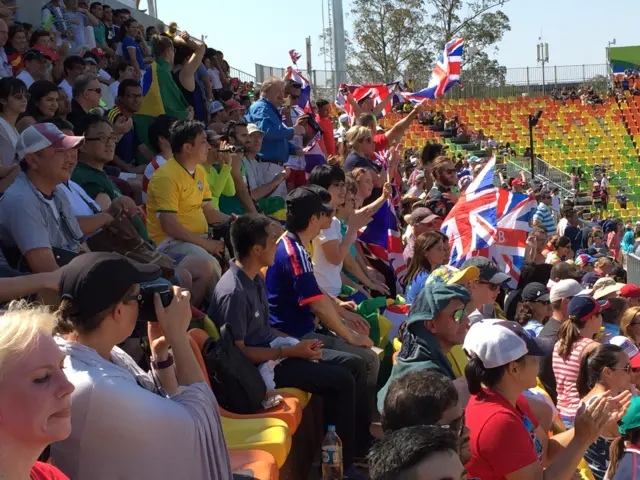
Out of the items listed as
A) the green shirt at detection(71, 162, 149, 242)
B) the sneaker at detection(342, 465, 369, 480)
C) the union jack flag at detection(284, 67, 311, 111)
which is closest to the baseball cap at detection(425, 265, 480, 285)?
the sneaker at detection(342, 465, 369, 480)

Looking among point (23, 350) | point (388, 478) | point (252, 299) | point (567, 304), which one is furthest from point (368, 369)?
point (23, 350)

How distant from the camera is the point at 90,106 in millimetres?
7414

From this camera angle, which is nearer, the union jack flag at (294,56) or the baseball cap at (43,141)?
the baseball cap at (43,141)

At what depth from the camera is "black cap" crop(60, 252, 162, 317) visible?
2.76 m

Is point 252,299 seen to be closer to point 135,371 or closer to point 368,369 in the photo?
point 368,369

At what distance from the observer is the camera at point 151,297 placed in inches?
117

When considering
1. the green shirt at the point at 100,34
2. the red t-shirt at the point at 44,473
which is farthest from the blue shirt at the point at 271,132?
the red t-shirt at the point at 44,473

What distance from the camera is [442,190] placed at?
9.13 m

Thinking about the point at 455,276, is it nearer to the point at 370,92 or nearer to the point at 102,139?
the point at 102,139

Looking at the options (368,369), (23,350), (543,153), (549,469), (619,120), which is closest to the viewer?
(23,350)

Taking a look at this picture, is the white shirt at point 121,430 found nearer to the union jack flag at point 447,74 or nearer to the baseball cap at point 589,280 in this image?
the baseball cap at point 589,280

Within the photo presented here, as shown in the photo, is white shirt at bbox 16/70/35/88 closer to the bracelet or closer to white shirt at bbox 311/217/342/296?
white shirt at bbox 311/217/342/296

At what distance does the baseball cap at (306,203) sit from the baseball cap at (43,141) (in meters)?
1.48

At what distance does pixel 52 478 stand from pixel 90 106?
556cm
